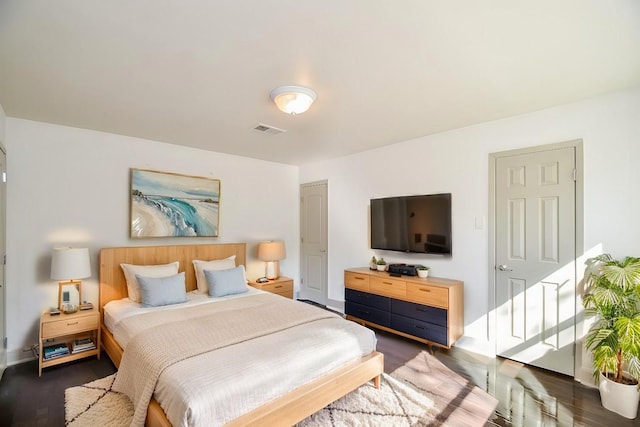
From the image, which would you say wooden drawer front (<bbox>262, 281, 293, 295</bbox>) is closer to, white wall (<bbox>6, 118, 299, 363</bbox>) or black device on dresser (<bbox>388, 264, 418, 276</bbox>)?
white wall (<bbox>6, 118, 299, 363</bbox>)

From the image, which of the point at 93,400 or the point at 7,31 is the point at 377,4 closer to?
the point at 7,31

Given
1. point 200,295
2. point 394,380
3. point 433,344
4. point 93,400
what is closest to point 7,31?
point 93,400

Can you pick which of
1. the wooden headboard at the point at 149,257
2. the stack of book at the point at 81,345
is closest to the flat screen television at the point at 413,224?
the wooden headboard at the point at 149,257

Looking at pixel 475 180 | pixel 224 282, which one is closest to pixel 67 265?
pixel 224 282

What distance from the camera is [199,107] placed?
275cm

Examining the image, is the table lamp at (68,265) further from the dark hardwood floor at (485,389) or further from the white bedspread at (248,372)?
the white bedspread at (248,372)

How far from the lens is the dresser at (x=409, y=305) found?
10.1ft

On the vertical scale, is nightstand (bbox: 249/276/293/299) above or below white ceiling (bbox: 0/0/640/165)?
below

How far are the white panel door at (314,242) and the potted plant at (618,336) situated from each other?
11.1 feet

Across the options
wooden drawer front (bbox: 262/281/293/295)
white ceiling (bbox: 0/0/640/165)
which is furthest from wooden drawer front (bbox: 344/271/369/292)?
white ceiling (bbox: 0/0/640/165)

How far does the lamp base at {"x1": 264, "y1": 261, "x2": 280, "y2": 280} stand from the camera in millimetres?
4676

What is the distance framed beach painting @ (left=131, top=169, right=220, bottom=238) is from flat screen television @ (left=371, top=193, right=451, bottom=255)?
93.6 inches

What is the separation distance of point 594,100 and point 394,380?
3007 mm

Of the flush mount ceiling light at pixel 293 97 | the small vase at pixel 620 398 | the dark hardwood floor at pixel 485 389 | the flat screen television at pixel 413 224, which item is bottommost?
the dark hardwood floor at pixel 485 389
